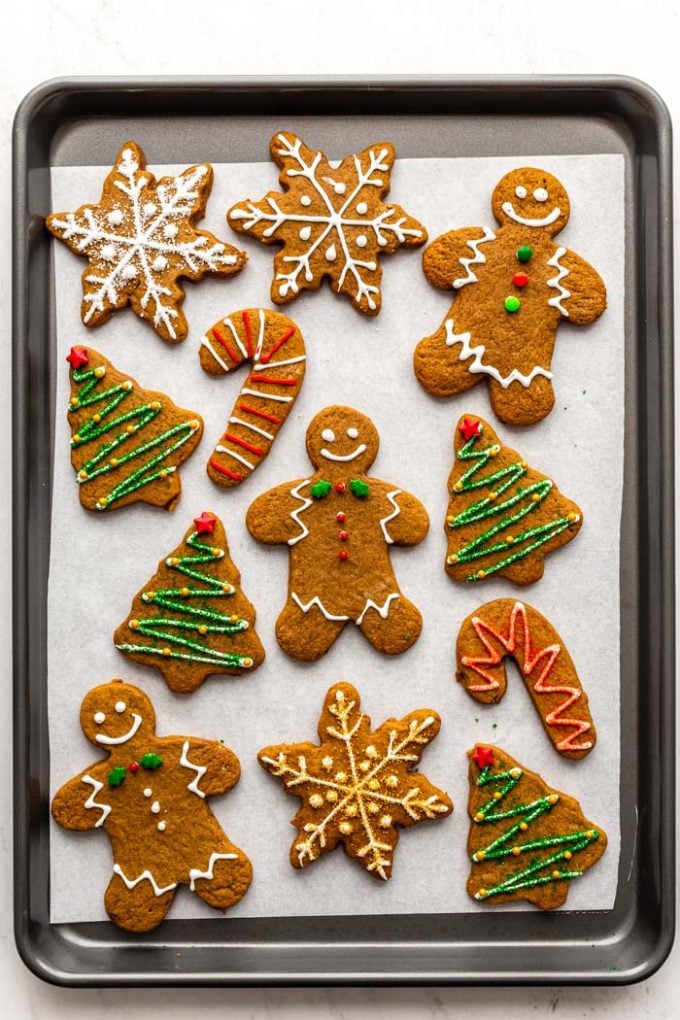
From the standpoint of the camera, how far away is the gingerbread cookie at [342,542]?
1410mm

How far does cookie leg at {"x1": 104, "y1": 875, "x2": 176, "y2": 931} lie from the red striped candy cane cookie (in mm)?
593

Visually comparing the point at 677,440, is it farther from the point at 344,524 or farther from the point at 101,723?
the point at 101,723

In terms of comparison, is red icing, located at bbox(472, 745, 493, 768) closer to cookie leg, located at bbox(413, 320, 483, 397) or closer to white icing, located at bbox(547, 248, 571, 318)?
cookie leg, located at bbox(413, 320, 483, 397)

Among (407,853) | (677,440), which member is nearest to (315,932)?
(407,853)

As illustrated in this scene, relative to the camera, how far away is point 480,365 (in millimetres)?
1420

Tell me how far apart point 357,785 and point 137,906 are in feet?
1.18

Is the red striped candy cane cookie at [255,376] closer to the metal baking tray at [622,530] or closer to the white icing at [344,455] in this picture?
the white icing at [344,455]

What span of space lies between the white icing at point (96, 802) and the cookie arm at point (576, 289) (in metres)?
0.95

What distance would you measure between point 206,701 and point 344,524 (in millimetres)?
327

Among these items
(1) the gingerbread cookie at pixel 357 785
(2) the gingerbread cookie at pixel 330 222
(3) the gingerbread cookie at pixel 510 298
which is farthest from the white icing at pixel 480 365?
(1) the gingerbread cookie at pixel 357 785

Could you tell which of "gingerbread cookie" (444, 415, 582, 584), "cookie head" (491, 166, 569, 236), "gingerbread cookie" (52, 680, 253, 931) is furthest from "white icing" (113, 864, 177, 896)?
"cookie head" (491, 166, 569, 236)

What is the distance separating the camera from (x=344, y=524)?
1416 mm

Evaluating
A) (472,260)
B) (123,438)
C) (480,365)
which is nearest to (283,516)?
(123,438)

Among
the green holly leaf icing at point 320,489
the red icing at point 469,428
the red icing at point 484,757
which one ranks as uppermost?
the red icing at point 469,428
